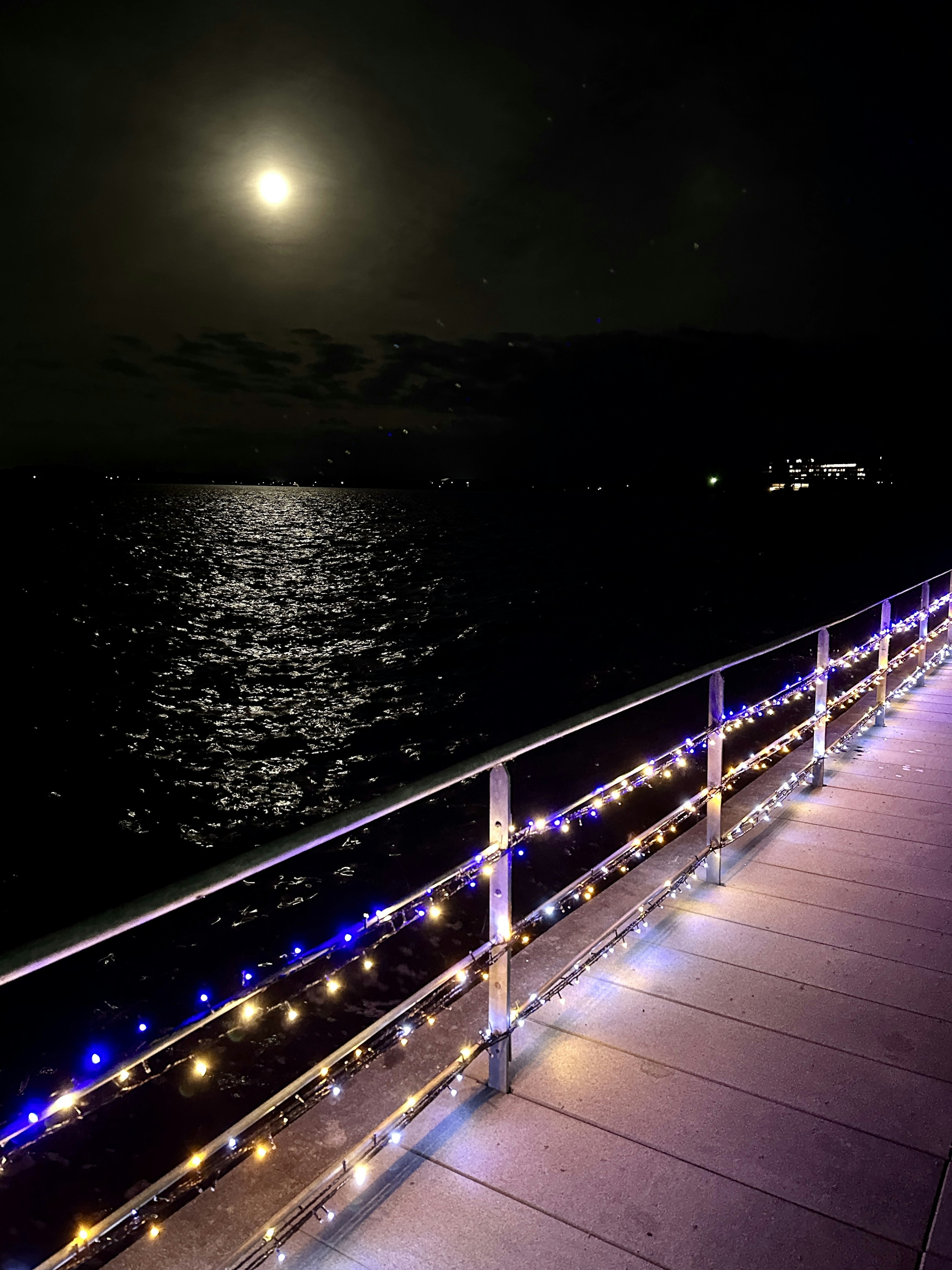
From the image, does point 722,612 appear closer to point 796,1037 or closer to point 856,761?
point 856,761

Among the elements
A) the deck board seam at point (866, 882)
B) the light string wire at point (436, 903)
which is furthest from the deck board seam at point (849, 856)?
the light string wire at point (436, 903)

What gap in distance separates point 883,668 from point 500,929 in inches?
194

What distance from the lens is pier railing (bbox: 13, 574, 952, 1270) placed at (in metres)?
1.50

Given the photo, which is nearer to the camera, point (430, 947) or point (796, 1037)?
point (796, 1037)

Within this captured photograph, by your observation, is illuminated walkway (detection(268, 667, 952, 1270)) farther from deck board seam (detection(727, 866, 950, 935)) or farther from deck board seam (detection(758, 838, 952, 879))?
deck board seam (detection(758, 838, 952, 879))

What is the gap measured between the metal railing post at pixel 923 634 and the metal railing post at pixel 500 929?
19.4 feet

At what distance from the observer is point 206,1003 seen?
23.9 ft

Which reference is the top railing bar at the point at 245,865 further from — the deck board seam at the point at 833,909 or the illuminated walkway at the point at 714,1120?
the deck board seam at the point at 833,909

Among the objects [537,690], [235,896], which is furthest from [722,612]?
[235,896]

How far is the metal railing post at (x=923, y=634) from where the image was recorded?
704cm

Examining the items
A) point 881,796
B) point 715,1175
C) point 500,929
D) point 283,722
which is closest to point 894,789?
point 881,796

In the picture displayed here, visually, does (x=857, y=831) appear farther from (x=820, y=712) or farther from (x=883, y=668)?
(x=883, y=668)

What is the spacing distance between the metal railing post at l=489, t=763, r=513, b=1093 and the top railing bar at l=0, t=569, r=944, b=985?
0.32ft

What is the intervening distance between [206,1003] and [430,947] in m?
2.02
